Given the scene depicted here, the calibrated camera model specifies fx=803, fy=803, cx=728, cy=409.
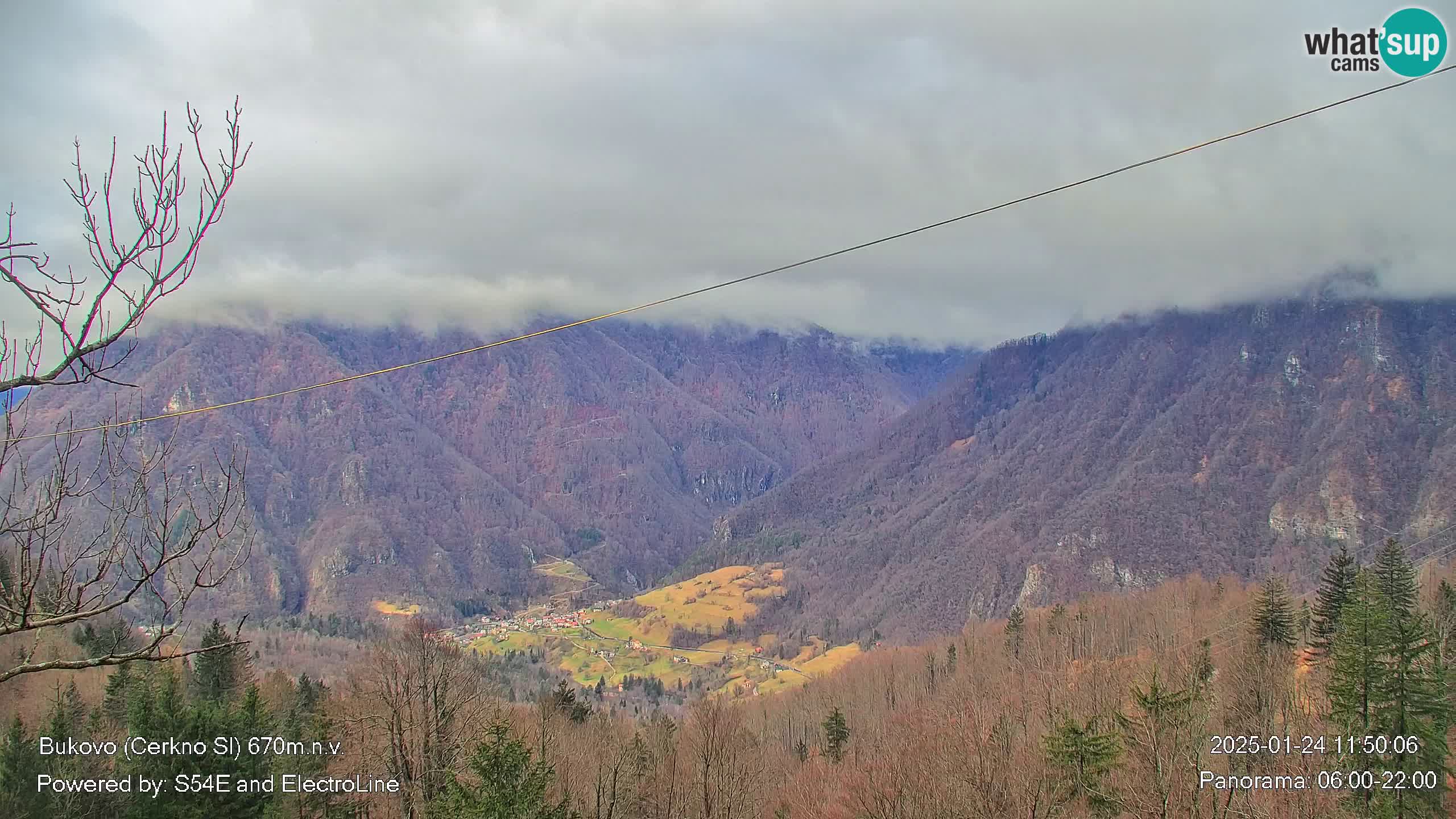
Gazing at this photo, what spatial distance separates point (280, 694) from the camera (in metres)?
53.9

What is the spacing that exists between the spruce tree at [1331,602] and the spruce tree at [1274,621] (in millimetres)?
1349

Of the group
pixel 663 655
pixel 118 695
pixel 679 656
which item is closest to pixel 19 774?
pixel 118 695

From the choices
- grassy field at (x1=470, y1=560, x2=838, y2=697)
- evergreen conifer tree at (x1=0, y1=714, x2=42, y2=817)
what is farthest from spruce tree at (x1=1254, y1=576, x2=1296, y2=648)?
Answer: grassy field at (x1=470, y1=560, x2=838, y2=697)

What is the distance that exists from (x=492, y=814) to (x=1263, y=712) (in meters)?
35.4

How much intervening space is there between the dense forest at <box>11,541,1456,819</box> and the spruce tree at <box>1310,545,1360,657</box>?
9.4 inches

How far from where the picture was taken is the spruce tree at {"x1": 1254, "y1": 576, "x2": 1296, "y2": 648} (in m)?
51.1

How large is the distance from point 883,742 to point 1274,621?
27308mm

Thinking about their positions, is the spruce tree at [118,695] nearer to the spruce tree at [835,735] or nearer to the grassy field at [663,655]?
the spruce tree at [835,735]

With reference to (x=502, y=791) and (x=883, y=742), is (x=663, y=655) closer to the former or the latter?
(x=883, y=742)

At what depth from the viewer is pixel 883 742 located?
59.8 meters

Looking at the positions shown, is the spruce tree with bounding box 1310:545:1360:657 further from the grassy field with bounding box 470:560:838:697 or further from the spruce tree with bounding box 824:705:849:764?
the grassy field with bounding box 470:560:838:697

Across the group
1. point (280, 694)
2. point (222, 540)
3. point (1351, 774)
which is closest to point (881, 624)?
point (280, 694)

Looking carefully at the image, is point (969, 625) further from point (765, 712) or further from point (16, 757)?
point (16, 757)

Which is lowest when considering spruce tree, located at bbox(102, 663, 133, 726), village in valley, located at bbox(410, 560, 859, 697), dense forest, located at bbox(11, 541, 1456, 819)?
village in valley, located at bbox(410, 560, 859, 697)
